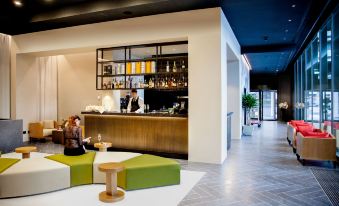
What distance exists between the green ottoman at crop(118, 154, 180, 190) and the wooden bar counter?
1.81 m

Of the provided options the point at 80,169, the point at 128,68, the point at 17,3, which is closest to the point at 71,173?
the point at 80,169

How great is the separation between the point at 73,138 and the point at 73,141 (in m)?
0.07

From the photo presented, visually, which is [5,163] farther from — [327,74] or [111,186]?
[327,74]

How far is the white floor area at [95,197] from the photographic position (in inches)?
138

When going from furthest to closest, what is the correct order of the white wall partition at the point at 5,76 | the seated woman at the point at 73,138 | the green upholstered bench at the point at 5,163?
the white wall partition at the point at 5,76, the seated woman at the point at 73,138, the green upholstered bench at the point at 5,163

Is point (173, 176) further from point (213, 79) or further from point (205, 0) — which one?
point (205, 0)

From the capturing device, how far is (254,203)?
3566mm

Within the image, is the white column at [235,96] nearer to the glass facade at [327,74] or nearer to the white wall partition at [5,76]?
the glass facade at [327,74]

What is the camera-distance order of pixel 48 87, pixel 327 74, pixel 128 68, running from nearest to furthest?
pixel 128 68, pixel 327 74, pixel 48 87

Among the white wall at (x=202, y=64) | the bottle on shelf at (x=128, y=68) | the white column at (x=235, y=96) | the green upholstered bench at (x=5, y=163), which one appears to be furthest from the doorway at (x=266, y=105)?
the green upholstered bench at (x=5, y=163)

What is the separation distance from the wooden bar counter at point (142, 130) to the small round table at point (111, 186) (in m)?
2.59

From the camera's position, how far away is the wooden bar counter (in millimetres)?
6199

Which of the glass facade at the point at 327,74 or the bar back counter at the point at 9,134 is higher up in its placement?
the glass facade at the point at 327,74

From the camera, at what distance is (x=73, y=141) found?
15.0 ft
